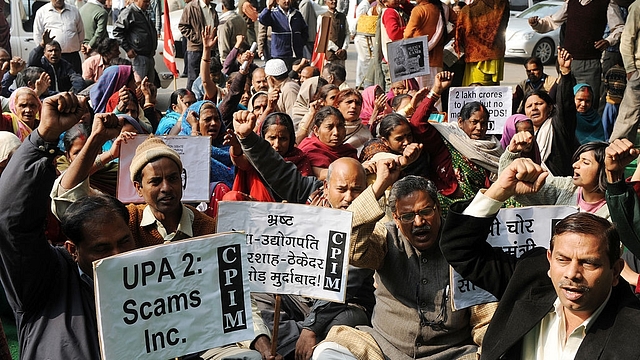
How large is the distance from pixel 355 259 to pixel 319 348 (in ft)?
1.59

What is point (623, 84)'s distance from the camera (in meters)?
11.3

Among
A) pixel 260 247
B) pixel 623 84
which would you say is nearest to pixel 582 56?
pixel 623 84

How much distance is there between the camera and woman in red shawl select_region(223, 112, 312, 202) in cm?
652

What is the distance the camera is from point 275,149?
687cm

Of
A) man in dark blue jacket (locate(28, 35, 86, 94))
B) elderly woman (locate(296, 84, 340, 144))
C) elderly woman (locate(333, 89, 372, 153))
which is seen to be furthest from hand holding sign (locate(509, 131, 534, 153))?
man in dark blue jacket (locate(28, 35, 86, 94))

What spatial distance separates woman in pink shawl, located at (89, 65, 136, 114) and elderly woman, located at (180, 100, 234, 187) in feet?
7.50

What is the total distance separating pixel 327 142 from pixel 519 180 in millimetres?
3718

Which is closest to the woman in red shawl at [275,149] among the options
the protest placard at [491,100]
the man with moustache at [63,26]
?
the protest placard at [491,100]

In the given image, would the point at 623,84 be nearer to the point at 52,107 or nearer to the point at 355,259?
the point at 355,259

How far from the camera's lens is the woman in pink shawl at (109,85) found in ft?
32.4

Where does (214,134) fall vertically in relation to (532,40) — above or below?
below

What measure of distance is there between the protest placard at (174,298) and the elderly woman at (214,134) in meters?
3.36

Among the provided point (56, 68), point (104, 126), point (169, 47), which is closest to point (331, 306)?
point (104, 126)

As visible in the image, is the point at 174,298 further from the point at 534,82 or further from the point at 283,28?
the point at 283,28
